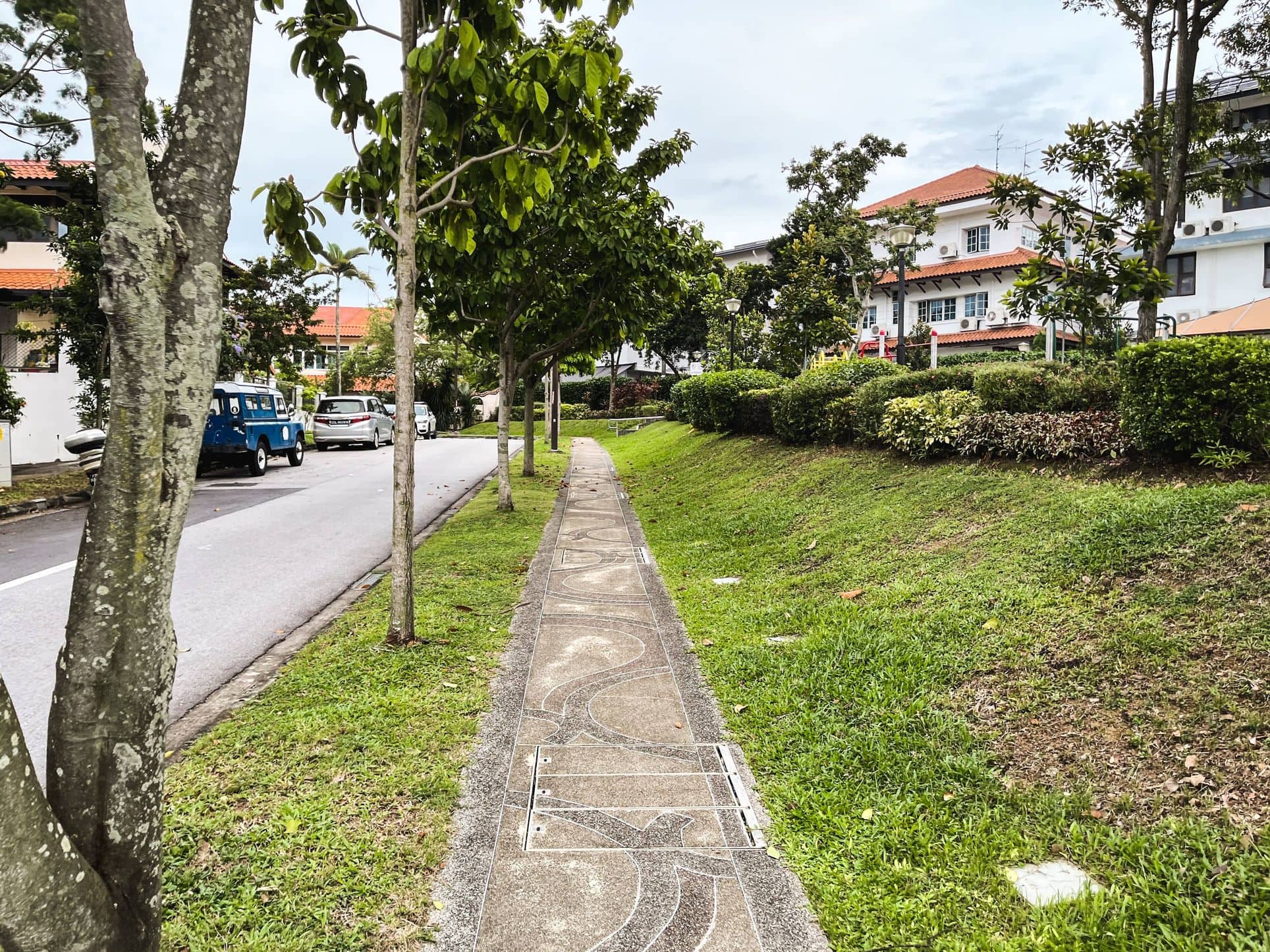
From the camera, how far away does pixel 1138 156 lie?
33.4 feet

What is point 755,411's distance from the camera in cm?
1698

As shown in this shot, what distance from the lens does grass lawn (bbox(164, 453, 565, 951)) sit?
9.09 feet

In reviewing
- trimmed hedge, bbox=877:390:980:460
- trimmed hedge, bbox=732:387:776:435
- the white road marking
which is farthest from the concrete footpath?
trimmed hedge, bbox=732:387:776:435

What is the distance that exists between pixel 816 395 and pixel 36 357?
21.7 meters

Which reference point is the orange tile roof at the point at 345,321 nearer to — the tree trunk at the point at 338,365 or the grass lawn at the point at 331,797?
the tree trunk at the point at 338,365

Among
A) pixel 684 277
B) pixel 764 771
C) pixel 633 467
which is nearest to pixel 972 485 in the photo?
pixel 764 771

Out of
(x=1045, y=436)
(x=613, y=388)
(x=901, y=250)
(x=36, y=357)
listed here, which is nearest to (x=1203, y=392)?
(x=1045, y=436)

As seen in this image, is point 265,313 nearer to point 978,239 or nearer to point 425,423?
point 425,423

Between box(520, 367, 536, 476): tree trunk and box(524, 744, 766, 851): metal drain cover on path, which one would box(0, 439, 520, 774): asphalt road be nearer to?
box(520, 367, 536, 476): tree trunk

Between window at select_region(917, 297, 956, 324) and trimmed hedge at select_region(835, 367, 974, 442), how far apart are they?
31086 millimetres

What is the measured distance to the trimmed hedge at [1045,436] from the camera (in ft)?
23.9

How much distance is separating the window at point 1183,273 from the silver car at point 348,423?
3015 centimetres

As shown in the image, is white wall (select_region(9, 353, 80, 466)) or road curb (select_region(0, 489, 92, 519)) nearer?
road curb (select_region(0, 489, 92, 519))

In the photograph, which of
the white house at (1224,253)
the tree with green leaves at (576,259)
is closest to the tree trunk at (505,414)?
the tree with green leaves at (576,259)
